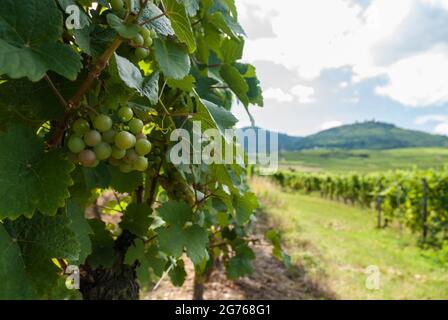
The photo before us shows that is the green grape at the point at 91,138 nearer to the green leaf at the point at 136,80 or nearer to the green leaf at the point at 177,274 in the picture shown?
the green leaf at the point at 136,80

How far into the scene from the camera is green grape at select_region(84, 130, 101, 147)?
0.94m

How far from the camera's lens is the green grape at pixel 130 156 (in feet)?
3.47

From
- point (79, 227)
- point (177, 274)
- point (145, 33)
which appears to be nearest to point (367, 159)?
point (177, 274)

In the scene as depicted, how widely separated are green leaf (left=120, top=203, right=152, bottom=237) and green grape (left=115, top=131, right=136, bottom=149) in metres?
0.83

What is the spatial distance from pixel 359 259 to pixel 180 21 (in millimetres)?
9292

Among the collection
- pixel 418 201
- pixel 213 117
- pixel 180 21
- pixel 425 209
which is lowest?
pixel 425 209

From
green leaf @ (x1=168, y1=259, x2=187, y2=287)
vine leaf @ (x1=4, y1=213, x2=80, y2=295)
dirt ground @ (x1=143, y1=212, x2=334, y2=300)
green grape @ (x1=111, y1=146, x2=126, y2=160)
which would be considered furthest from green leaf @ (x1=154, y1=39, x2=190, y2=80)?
dirt ground @ (x1=143, y1=212, x2=334, y2=300)

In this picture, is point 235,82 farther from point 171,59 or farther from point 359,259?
point 359,259

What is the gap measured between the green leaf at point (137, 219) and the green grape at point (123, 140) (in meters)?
0.83

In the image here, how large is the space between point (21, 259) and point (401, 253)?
10.6m

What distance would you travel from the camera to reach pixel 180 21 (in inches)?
40.1

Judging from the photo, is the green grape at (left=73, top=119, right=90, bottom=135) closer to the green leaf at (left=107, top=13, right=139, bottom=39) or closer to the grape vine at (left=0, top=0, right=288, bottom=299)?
the grape vine at (left=0, top=0, right=288, bottom=299)
